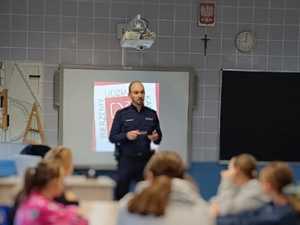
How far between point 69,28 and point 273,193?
4703 millimetres

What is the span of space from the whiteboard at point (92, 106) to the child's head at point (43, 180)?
4.23 m

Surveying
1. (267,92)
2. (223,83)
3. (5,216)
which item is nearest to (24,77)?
(223,83)

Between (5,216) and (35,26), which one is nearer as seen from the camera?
(5,216)

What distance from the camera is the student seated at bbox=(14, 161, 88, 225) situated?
237 cm

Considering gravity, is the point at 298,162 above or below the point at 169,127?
below

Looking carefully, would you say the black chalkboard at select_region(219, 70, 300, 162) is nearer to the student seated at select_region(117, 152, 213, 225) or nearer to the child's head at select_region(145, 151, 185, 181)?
the child's head at select_region(145, 151, 185, 181)

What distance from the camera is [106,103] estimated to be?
6844 mm

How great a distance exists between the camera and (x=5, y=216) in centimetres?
262

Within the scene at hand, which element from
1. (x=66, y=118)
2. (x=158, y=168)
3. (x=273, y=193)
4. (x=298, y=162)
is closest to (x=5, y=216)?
(x=158, y=168)

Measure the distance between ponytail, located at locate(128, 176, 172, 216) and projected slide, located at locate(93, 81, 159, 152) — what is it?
4.54 metres

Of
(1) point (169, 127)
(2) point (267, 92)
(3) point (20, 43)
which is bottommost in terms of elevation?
(1) point (169, 127)

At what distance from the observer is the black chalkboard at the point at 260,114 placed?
703cm

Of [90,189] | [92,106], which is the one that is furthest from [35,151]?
[90,189]

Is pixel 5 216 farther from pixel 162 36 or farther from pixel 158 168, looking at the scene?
pixel 162 36
